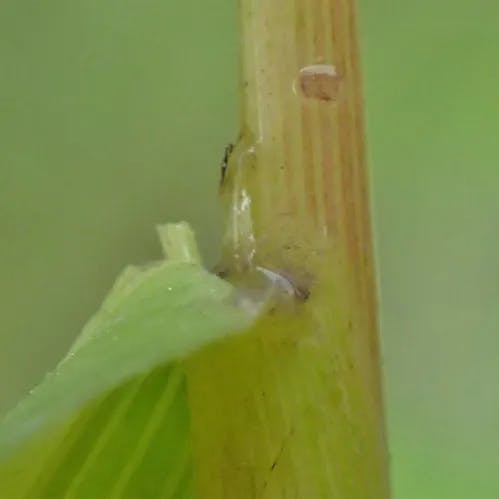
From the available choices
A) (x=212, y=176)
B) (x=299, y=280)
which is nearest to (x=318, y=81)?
(x=299, y=280)

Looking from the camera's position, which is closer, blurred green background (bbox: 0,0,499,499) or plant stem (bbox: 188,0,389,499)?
plant stem (bbox: 188,0,389,499)

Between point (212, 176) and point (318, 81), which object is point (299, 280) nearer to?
point (318, 81)

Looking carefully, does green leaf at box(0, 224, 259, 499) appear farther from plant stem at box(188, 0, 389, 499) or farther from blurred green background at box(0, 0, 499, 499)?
blurred green background at box(0, 0, 499, 499)

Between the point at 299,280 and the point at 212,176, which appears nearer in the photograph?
the point at 299,280

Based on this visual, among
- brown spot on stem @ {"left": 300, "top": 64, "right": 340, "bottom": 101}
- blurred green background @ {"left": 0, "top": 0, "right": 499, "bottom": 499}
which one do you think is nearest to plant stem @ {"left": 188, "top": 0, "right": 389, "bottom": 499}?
brown spot on stem @ {"left": 300, "top": 64, "right": 340, "bottom": 101}

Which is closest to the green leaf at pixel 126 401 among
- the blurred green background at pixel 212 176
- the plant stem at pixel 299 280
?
the plant stem at pixel 299 280

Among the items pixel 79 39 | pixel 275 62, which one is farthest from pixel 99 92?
pixel 275 62

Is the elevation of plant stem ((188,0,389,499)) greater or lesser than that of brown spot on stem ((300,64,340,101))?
lesser
